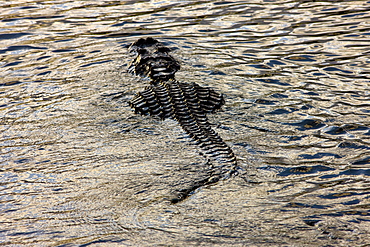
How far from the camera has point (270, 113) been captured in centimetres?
519

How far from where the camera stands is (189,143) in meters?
4.53

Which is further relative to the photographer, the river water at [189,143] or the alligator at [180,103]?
the alligator at [180,103]

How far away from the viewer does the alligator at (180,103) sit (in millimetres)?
3973

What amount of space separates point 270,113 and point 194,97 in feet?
3.52

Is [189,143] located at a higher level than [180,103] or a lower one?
lower

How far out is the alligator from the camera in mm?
3973

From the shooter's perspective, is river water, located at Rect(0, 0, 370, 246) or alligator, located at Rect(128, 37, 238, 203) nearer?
river water, located at Rect(0, 0, 370, 246)

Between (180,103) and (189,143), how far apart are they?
1064 millimetres

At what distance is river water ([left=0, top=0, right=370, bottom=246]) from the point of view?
3090 millimetres

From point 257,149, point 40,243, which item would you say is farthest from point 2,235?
point 257,149

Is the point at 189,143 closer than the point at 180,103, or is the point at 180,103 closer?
the point at 189,143

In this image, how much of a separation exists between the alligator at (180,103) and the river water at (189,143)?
125mm

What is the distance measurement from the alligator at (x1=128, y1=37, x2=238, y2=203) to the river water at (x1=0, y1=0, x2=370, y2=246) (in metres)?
0.12

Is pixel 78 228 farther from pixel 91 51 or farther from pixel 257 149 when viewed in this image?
→ pixel 91 51
